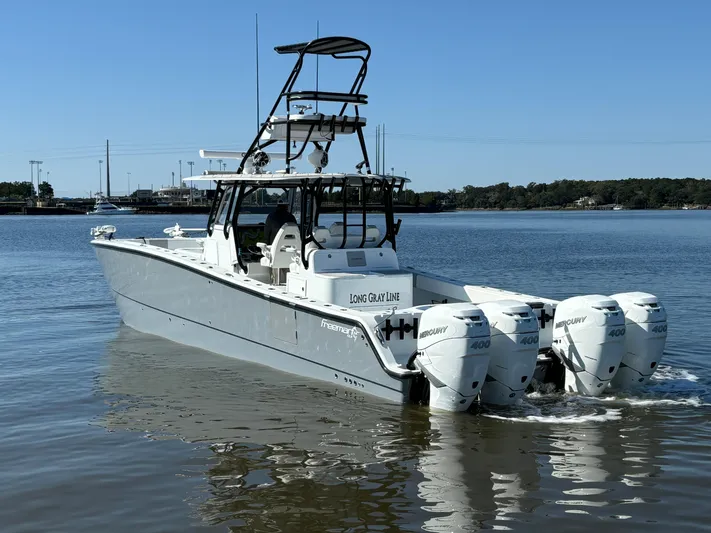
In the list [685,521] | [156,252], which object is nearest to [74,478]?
[685,521]

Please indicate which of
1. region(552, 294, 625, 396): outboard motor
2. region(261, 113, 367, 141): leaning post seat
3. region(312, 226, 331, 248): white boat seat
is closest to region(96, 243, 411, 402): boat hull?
region(312, 226, 331, 248): white boat seat

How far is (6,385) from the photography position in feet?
35.2

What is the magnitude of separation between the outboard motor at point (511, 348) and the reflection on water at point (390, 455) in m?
0.36

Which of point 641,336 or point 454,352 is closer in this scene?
point 454,352

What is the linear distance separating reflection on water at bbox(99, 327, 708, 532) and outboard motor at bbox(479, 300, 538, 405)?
362 mm

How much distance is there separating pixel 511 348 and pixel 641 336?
1.69 m

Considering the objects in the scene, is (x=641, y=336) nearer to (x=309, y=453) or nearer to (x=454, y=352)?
(x=454, y=352)

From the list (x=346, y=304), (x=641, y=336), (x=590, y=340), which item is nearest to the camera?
(x=590, y=340)

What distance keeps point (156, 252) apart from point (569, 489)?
311 inches

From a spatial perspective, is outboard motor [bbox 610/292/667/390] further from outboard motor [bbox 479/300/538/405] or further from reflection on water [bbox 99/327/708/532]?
outboard motor [bbox 479/300/538/405]

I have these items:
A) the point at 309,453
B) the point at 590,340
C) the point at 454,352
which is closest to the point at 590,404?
the point at 590,340

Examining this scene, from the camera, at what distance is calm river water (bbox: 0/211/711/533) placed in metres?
6.43

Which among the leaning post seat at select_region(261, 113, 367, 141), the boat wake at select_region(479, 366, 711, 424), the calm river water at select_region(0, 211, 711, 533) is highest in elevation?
the leaning post seat at select_region(261, 113, 367, 141)

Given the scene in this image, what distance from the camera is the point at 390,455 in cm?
781
